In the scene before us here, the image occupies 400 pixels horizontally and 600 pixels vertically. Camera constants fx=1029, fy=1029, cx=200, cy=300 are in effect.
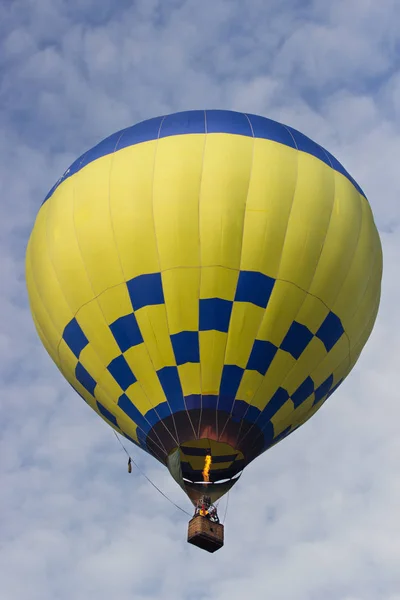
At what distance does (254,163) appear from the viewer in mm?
12680

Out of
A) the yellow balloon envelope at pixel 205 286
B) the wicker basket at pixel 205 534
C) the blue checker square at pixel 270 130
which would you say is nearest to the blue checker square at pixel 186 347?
the yellow balloon envelope at pixel 205 286

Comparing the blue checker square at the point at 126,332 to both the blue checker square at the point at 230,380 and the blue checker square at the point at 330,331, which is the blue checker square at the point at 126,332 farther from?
the blue checker square at the point at 330,331

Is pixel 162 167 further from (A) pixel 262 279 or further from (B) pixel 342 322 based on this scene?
(B) pixel 342 322

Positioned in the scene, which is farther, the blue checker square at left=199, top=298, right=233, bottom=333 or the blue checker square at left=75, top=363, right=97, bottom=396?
the blue checker square at left=75, top=363, right=97, bottom=396

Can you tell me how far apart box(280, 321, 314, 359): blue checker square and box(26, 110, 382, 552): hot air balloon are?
0.02m

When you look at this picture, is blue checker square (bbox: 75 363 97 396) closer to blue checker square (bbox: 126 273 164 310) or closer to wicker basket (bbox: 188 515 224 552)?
blue checker square (bbox: 126 273 164 310)

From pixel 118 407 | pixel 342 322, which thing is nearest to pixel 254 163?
pixel 342 322

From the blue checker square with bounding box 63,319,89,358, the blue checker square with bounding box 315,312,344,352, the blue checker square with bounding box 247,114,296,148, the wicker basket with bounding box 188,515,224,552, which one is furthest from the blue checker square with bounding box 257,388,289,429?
the blue checker square with bounding box 247,114,296,148

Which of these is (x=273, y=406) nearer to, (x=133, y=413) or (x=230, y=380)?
(x=230, y=380)

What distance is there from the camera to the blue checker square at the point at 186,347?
1224cm

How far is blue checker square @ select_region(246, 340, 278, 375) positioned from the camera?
1231 centimetres

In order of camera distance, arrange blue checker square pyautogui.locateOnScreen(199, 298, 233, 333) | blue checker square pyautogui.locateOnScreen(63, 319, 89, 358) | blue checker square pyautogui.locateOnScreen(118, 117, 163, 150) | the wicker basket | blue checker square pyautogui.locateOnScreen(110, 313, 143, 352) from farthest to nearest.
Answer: blue checker square pyautogui.locateOnScreen(118, 117, 163, 150) → blue checker square pyautogui.locateOnScreen(63, 319, 89, 358) → blue checker square pyautogui.locateOnScreen(110, 313, 143, 352) → blue checker square pyautogui.locateOnScreen(199, 298, 233, 333) → the wicker basket

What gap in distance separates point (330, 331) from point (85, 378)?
317 centimetres

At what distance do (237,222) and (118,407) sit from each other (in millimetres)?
2791
